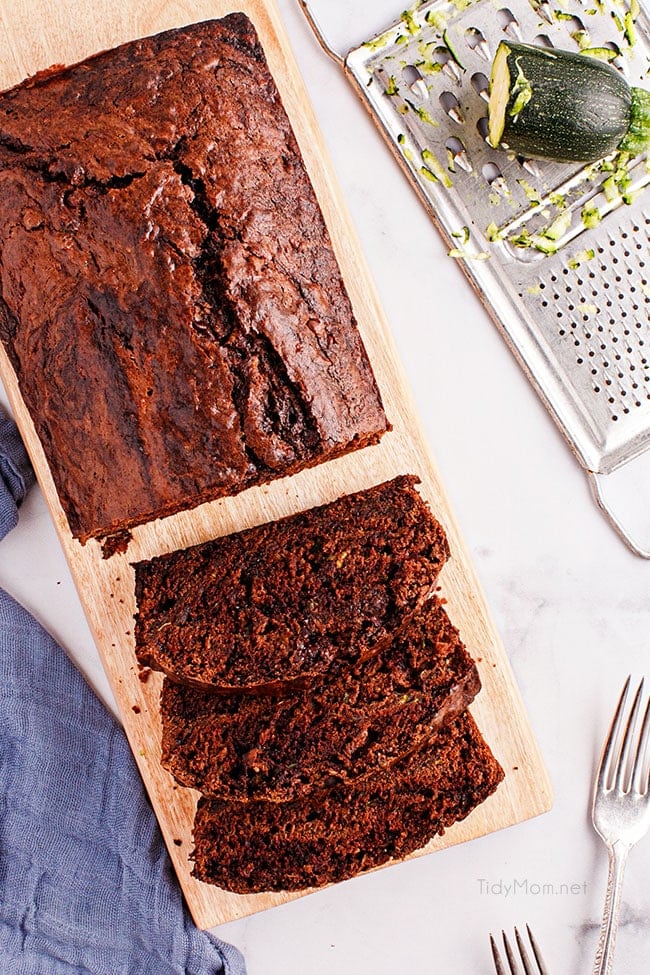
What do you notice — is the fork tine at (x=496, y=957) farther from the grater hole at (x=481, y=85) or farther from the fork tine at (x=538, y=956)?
the grater hole at (x=481, y=85)

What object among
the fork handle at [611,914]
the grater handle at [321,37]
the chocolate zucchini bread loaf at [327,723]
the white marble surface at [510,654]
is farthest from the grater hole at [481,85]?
the fork handle at [611,914]

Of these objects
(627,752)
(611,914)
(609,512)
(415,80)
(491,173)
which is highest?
(415,80)

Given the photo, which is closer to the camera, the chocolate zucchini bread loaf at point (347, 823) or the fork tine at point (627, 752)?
the chocolate zucchini bread loaf at point (347, 823)

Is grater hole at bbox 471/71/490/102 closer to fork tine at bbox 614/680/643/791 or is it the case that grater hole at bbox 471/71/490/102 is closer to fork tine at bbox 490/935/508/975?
fork tine at bbox 614/680/643/791

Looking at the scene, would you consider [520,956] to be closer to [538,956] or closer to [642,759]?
[538,956]

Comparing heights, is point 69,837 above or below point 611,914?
above

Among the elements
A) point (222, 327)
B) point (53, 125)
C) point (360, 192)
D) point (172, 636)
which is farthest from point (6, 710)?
point (360, 192)

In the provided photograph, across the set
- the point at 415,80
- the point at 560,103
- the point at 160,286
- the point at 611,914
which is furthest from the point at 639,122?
the point at 611,914

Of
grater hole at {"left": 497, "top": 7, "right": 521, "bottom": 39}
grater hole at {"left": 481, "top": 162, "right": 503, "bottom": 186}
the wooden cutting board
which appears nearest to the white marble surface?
the wooden cutting board
